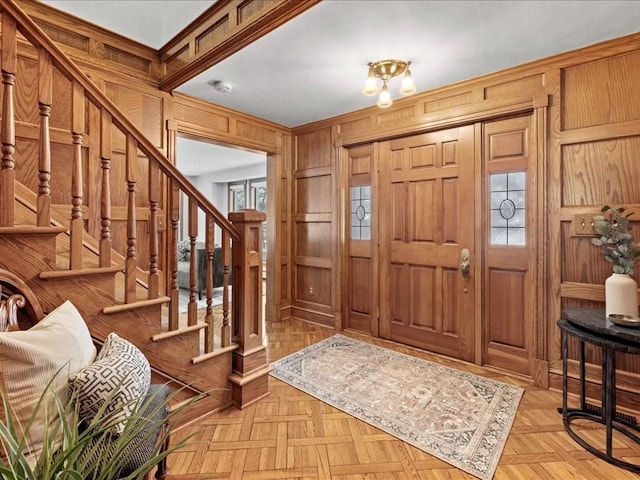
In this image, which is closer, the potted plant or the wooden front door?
the potted plant

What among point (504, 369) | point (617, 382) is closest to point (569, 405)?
point (617, 382)

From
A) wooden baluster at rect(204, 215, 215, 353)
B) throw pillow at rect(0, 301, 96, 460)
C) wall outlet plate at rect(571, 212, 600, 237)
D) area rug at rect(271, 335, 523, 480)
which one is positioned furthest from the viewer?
wall outlet plate at rect(571, 212, 600, 237)

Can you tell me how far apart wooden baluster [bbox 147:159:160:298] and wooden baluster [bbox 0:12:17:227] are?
565 millimetres

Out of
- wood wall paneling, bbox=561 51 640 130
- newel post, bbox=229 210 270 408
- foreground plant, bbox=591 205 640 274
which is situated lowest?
newel post, bbox=229 210 270 408

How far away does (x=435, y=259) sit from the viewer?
10.1 ft

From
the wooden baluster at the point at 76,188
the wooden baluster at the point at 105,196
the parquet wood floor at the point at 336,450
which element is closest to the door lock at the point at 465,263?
the parquet wood floor at the point at 336,450

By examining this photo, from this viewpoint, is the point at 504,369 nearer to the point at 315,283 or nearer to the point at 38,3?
the point at 315,283

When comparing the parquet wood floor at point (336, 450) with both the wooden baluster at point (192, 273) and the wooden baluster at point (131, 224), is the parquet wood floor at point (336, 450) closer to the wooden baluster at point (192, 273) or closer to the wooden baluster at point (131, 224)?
the wooden baluster at point (192, 273)

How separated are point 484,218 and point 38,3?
3612mm

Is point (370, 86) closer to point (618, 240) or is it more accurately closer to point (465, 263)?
point (465, 263)

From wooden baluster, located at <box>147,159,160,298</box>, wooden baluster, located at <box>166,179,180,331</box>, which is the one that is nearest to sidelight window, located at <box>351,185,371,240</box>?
wooden baluster, located at <box>166,179,180,331</box>

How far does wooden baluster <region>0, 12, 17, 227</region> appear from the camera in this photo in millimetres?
1346

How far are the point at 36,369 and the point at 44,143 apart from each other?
0.96 meters

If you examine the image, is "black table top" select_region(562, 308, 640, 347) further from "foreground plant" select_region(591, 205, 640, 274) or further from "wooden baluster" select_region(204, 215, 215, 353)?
"wooden baluster" select_region(204, 215, 215, 353)
